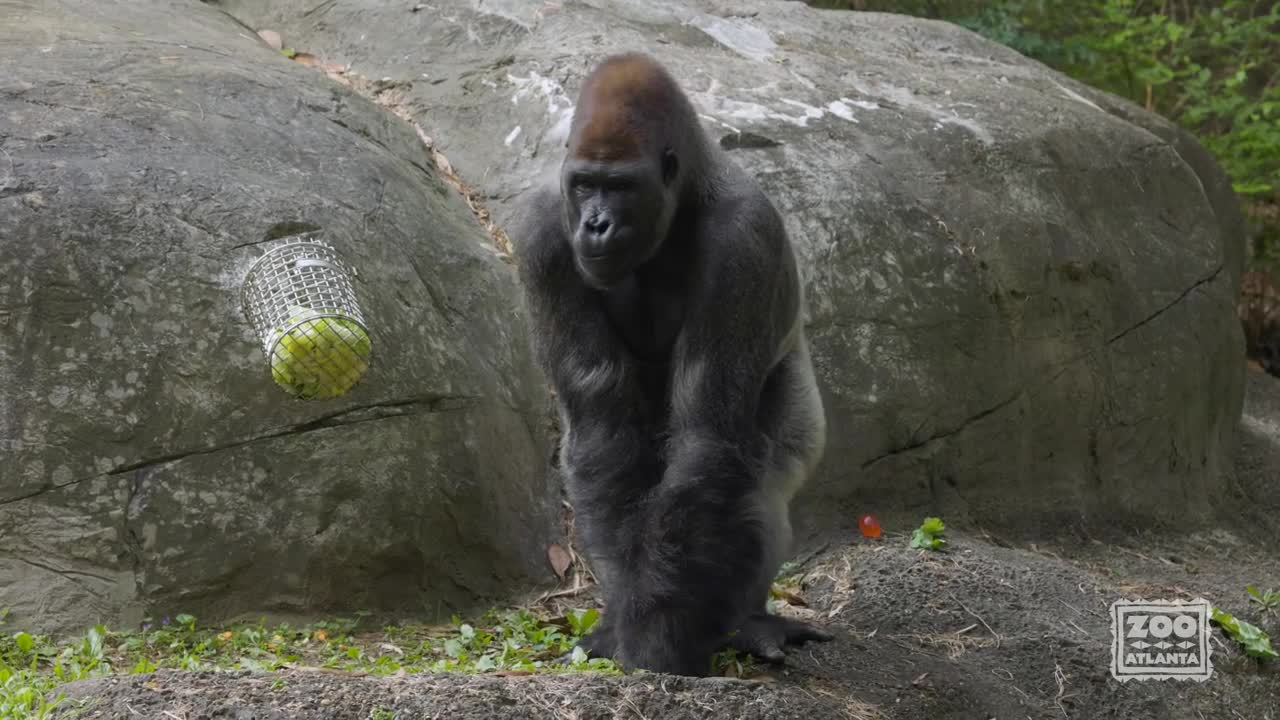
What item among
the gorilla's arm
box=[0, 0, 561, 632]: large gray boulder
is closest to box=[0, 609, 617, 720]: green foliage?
box=[0, 0, 561, 632]: large gray boulder

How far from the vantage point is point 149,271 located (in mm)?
4688

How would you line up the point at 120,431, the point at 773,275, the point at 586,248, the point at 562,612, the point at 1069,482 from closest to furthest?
the point at 586,248 → the point at 773,275 → the point at 120,431 → the point at 562,612 → the point at 1069,482

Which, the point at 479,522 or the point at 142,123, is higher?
the point at 142,123

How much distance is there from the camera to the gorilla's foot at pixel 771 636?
4141 millimetres

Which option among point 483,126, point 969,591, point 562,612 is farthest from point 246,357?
point 969,591

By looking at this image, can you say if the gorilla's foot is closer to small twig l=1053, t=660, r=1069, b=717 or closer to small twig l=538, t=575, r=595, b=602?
small twig l=1053, t=660, r=1069, b=717

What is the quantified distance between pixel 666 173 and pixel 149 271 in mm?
1923

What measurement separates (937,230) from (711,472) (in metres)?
2.99

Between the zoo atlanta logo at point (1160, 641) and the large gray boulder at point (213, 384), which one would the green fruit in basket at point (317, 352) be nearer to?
the large gray boulder at point (213, 384)

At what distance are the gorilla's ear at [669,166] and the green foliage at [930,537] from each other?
2353 mm

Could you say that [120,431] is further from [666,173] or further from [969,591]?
[969,591]

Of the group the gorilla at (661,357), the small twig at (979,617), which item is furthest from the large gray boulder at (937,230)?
the gorilla at (661,357)

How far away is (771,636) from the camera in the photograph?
4227 millimetres

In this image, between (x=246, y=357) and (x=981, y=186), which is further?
(x=981, y=186)
